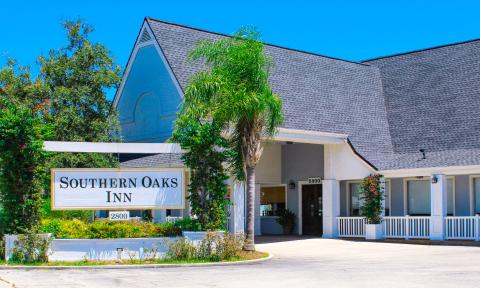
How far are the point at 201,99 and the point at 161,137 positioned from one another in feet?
29.5

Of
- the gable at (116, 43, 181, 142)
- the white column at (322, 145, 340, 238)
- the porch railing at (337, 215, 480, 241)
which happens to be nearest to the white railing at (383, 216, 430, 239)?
the porch railing at (337, 215, 480, 241)

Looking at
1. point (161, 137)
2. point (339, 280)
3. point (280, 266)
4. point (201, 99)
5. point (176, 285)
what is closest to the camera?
point (176, 285)

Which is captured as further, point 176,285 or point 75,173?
point 75,173

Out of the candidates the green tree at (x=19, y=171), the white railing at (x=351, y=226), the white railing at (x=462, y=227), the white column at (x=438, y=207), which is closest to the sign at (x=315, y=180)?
the white railing at (x=351, y=226)

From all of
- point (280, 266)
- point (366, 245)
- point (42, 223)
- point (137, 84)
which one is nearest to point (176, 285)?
point (280, 266)

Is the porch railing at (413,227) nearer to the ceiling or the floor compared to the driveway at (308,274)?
nearer to the ceiling

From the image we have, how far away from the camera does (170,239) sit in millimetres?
20391

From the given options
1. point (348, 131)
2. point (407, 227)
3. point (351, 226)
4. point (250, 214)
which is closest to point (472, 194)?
point (407, 227)

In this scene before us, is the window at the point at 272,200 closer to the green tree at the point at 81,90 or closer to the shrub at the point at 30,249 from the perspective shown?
the green tree at the point at 81,90

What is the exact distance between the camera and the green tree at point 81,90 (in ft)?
99.7

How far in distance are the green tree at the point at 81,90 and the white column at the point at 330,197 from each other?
9157 mm

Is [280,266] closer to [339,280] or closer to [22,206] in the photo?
[339,280]

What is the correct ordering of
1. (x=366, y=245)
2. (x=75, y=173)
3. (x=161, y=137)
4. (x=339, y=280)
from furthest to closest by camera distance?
1. (x=161, y=137)
2. (x=366, y=245)
3. (x=75, y=173)
4. (x=339, y=280)

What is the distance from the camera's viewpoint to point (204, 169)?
21109mm
